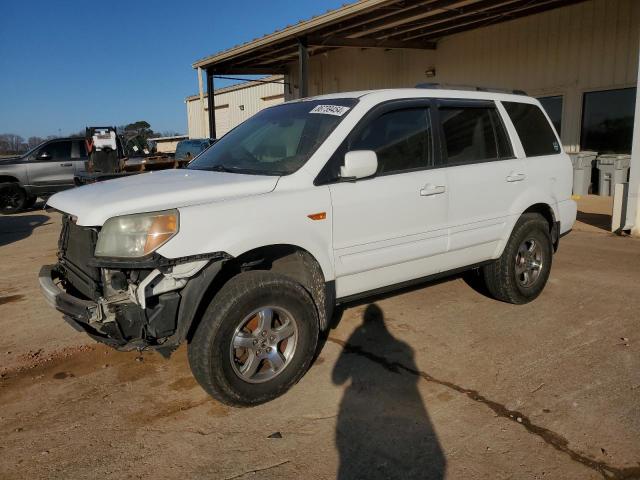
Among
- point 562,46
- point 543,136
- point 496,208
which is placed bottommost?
point 496,208

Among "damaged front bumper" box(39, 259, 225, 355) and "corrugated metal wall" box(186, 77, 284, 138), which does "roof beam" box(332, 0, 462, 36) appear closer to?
"corrugated metal wall" box(186, 77, 284, 138)

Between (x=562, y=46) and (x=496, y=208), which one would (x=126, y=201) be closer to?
(x=496, y=208)

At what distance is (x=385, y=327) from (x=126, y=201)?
2.42 meters

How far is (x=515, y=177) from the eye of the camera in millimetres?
4562

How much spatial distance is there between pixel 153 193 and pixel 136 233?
318mm

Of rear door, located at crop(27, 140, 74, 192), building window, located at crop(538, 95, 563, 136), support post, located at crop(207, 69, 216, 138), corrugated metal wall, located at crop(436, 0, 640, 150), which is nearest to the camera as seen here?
corrugated metal wall, located at crop(436, 0, 640, 150)

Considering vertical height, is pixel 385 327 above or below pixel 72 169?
below

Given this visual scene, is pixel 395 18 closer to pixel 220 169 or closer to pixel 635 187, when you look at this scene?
pixel 635 187

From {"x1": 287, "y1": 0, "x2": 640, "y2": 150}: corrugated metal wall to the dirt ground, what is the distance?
26.2ft

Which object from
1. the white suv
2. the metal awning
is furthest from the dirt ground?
the metal awning

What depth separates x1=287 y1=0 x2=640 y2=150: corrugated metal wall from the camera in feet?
35.2

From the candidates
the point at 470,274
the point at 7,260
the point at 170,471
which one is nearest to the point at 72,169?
the point at 7,260

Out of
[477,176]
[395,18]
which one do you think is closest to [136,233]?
[477,176]

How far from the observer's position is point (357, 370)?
12.2 ft
